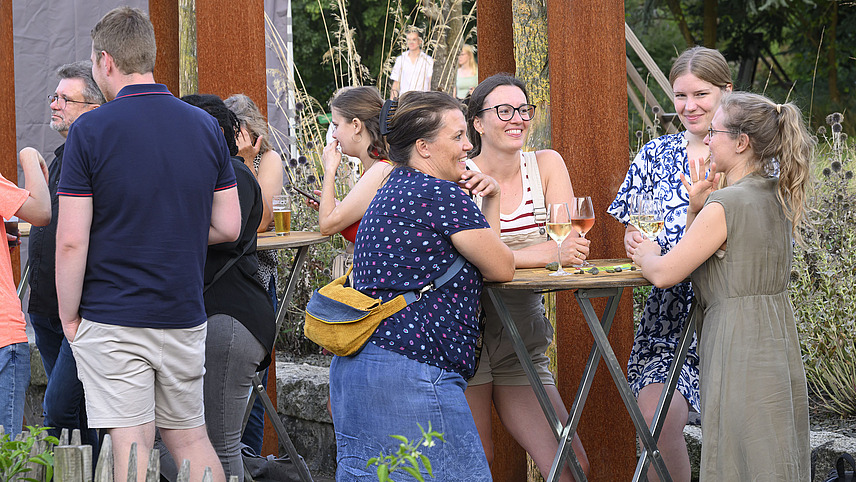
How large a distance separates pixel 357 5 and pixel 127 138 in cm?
1464

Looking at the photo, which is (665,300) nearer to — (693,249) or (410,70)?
(693,249)

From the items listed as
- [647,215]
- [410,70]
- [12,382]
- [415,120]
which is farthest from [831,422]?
[410,70]

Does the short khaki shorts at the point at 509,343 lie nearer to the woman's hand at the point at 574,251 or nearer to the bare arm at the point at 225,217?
the woman's hand at the point at 574,251

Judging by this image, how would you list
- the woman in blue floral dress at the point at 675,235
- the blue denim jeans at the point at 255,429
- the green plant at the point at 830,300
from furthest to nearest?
the blue denim jeans at the point at 255,429 → the green plant at the point at 830,300 → the woman in blue floral dress at the point at 675,235

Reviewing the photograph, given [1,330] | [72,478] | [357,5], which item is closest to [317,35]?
[357,5]

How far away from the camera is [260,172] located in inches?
163

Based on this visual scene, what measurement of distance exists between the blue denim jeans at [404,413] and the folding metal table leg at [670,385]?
31.5 inches

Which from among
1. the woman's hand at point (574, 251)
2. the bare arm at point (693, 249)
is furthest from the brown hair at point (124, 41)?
the bare arm at point (693, 249)

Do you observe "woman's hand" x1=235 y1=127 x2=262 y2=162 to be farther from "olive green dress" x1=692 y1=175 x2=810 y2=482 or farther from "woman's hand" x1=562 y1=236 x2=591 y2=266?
"olive green dress" x1=692 y1=175 x2=810 y2=482

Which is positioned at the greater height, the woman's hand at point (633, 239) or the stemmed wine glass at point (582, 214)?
the stemmed wine glass at point (582, 214)

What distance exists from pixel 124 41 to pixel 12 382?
3.88 feet

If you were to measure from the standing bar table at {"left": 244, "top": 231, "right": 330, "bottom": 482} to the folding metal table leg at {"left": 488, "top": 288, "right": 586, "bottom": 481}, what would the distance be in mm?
988

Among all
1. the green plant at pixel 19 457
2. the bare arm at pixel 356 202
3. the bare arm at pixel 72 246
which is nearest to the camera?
the green plant at pixel 19 457

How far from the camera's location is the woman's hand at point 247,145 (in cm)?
395
